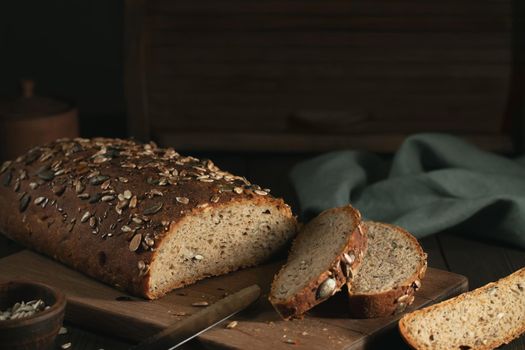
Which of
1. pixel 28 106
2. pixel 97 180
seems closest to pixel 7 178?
pixel 97 180

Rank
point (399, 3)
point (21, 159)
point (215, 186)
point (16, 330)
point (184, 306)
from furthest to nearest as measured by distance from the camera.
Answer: point (399, 3), point (21, 159), point (215, 186), point (184, 306), point (16, 330)

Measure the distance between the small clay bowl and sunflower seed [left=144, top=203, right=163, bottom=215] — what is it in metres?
0.43

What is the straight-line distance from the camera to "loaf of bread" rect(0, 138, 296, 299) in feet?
8.46

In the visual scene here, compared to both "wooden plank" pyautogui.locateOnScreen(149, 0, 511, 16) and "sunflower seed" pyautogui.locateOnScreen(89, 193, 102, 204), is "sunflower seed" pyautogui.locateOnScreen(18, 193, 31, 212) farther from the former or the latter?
"wooden plank" pyautogui.locateOnScreen(149, 0, 511, 16)

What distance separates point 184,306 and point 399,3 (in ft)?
7.51

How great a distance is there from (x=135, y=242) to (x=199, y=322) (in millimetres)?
377

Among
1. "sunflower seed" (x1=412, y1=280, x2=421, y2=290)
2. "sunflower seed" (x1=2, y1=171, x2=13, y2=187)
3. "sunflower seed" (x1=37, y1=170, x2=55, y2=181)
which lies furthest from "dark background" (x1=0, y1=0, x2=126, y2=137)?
"sunflower seed" (x1=412, y1=280, x2=421, y2=290)

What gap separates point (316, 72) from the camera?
4.42m

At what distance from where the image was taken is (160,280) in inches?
101

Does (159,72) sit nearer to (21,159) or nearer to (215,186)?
(21,159)

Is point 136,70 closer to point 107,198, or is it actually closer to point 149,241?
point 107,198

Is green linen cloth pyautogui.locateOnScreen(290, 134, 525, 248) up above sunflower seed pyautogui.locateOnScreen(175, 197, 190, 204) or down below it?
below

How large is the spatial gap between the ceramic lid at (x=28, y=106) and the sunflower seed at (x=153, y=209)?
1.50 metres

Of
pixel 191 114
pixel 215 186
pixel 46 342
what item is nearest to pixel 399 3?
pixel 191 114
